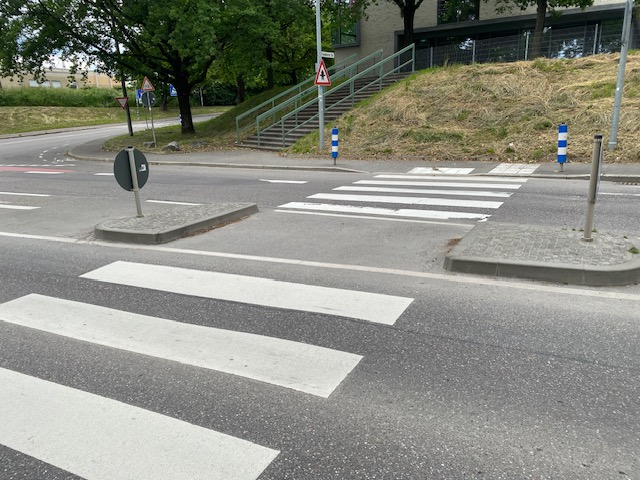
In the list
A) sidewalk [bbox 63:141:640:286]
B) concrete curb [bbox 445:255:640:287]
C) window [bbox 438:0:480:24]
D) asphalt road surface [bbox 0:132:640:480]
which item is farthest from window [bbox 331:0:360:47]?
concrete curb [bbox 445:255:640:287]

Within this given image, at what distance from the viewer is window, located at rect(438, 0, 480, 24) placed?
95.6 feet

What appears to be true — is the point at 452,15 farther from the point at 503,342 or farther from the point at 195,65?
the point at 503,342

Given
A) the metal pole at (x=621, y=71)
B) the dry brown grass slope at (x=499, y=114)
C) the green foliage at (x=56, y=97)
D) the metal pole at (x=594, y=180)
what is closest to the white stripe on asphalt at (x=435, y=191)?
the metal pole at (x=594, y=180)

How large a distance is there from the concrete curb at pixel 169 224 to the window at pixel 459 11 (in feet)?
80.6

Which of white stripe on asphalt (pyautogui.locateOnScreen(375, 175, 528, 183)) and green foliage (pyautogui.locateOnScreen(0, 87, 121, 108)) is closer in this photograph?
white stripe on asphalt (pyautogui.locateOnScreen(375, 175, 528, 183))

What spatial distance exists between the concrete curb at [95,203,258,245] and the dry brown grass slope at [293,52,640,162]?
31.6 feet

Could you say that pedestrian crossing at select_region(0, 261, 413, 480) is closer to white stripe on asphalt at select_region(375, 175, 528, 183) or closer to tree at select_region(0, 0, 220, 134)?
white stripe on asphalt at select_region(375, 175, 528, 183)

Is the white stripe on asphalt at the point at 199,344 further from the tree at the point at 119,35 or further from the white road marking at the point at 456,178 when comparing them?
the tree at the point at 119,35

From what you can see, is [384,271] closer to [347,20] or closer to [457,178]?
[457,178]

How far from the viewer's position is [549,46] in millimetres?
24344

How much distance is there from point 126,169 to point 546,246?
6.35 m

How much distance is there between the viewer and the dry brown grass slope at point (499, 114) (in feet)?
51.8

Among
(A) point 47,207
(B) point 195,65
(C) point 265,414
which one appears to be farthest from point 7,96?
(C) point 265,414

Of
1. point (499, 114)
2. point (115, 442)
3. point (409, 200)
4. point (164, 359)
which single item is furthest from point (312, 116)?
point (115, 442)
